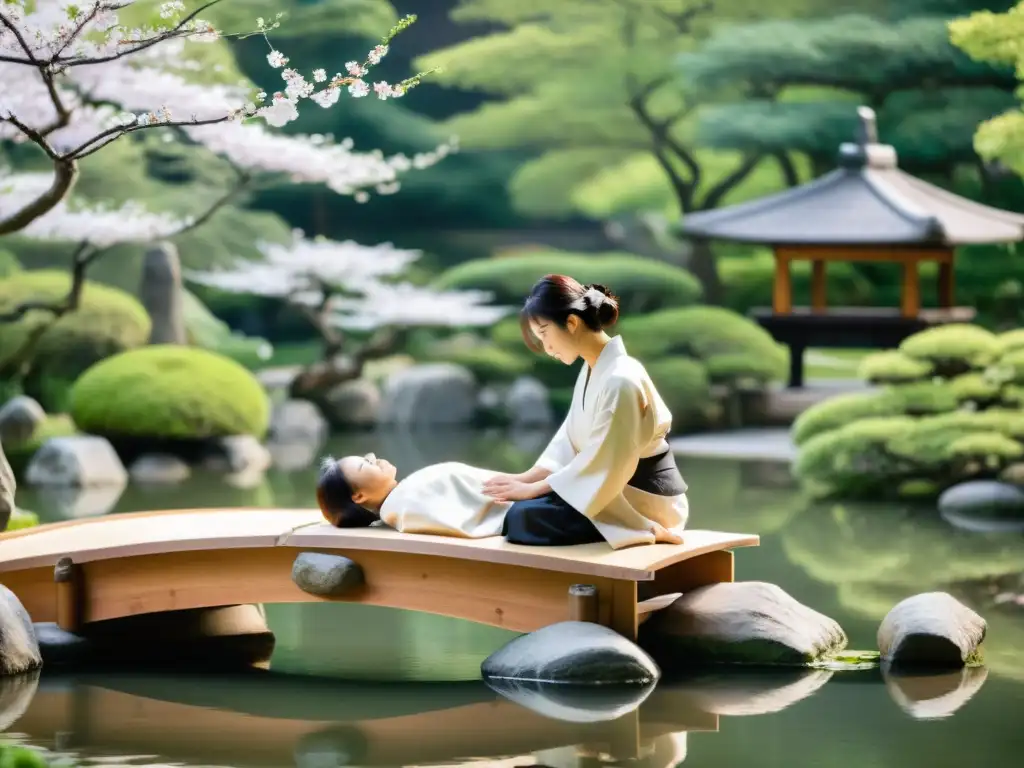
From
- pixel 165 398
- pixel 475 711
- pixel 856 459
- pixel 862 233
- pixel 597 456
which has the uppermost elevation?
pixel 862 233

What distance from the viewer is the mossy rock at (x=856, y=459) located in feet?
33.0

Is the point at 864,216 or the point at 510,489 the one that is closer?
the point at 510,489

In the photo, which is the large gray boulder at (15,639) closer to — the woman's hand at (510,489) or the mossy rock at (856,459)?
the woman's hand at (510,489)

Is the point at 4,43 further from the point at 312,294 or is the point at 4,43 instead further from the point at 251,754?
the point at 312,294

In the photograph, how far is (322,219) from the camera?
19.9 metres

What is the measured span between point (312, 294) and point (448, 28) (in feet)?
17.7

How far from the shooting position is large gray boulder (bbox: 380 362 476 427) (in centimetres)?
1600

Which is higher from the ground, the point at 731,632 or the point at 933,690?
the point at 731,632

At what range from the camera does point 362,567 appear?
530 cm

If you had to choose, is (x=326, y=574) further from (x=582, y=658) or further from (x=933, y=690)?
(x=933, y=690)

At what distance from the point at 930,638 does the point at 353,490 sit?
6.47 ft

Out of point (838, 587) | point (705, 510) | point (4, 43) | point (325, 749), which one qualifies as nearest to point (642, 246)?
point (705, 510)

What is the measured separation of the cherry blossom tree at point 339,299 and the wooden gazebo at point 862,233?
3459mm

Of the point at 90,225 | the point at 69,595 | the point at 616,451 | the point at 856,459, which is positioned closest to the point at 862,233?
the point at 856,459
